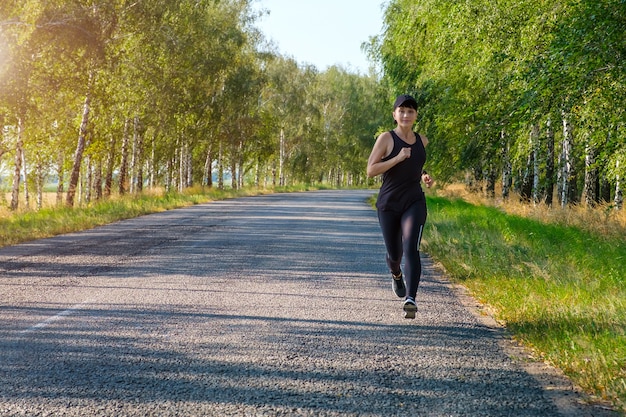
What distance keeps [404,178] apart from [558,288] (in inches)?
99.5

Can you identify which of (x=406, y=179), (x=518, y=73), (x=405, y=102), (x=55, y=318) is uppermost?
(x=518, y=73)

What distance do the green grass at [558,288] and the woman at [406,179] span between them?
1085mm

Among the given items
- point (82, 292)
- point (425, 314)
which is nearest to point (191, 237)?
point (82, 292)

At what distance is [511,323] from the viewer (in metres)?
6.08

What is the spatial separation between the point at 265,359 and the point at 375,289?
344 cm

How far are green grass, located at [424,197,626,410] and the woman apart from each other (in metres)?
1.08

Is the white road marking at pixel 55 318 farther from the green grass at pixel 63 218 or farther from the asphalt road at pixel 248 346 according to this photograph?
the green grass at pixel 63 218

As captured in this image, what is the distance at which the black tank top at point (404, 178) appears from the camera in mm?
5949

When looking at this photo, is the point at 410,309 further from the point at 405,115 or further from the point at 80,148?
the point at 80,148

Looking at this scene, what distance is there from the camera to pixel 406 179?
5.99m

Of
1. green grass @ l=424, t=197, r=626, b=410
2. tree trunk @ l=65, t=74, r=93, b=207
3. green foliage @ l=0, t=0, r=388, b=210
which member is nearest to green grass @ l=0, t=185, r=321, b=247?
tree trunk @ l=65, t=74, r=93, b=207

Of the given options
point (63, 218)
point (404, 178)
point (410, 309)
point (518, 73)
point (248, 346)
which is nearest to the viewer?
point (248, 346)

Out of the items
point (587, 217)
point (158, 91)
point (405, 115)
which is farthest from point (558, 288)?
point (158, 91)

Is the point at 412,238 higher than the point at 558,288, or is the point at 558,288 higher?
the point at 412,238
